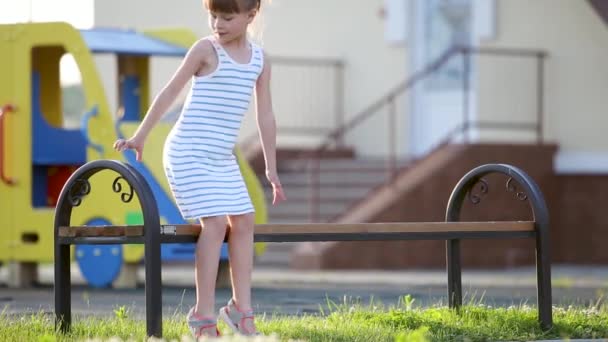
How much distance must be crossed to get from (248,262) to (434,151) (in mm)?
9983

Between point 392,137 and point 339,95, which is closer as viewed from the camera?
point 392,137

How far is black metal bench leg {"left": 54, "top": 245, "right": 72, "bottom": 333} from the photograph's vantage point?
6914mm

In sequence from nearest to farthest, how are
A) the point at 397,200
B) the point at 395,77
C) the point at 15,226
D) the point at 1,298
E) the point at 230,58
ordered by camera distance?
the point at 230,58
the point at 1,298
the point at 15,226
the point at 397,200
the point at 395,77

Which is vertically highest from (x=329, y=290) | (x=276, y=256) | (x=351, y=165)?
(x=351, y=165)

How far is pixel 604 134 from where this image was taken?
54.7 feet

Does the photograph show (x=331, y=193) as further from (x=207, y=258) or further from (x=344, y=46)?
(x=207, y=258)

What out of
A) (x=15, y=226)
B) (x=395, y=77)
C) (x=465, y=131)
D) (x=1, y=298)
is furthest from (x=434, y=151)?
(x=1, y=298)

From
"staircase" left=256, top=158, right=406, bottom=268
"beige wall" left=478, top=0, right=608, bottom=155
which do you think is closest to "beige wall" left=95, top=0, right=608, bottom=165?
"beige wall" left=478, top=0, right=608, bottom=155

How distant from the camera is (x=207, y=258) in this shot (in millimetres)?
6609

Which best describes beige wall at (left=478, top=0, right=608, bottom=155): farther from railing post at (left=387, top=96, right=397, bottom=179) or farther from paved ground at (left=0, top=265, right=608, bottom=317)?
paved ground at (left=0, top=265, right=608, bottom=317)

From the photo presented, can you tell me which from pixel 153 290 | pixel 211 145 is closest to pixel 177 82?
pixel 211 145

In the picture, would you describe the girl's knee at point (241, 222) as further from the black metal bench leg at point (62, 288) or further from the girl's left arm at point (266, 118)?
the black metal bench leg at point (62, 288)

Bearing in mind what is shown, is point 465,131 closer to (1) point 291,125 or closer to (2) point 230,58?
(1) point 291,125

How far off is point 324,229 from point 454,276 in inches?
45.0
